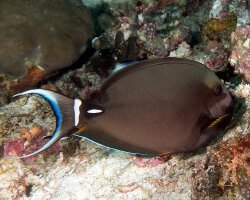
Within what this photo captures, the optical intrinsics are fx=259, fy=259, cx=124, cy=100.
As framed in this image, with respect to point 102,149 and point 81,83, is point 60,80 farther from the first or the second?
point 102,149

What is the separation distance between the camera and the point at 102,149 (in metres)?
3.45

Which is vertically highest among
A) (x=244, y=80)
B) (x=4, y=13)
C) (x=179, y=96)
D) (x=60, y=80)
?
(x=179, y=96)

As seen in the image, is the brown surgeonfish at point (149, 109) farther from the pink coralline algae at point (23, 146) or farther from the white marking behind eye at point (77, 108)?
the pink coralline algae at point (23, 146)

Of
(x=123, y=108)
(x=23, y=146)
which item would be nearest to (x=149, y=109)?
(x=123, y=108)

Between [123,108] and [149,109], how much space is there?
0.71ft

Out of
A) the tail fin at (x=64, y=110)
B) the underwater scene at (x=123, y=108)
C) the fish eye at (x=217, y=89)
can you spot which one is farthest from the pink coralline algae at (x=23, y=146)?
the fish eye at (x=217, y=89)

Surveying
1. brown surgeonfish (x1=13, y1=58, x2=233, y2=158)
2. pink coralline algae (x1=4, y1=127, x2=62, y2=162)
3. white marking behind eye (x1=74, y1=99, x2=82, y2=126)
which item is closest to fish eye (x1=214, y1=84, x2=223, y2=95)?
brown surgeonfish (x1=13, y1=58, x2=233, y2=158)

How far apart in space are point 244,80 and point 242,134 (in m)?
0.95

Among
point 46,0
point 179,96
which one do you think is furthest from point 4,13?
point 179,96

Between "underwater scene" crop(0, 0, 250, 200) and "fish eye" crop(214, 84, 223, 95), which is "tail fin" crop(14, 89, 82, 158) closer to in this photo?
"underwater scene" crop(0, 0, 250, 200)

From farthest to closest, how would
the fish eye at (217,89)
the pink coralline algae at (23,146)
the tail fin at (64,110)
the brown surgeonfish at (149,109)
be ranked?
the pink coralline algae at (23,146) < the fish eye at (217,89) < the brown surgeonfish at (149,109) < the tail fin at (64,110)

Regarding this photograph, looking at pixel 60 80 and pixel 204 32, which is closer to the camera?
pixel 204 32

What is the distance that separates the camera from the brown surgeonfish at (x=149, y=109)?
2.07 metres

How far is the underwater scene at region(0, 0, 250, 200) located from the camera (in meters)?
2.11
